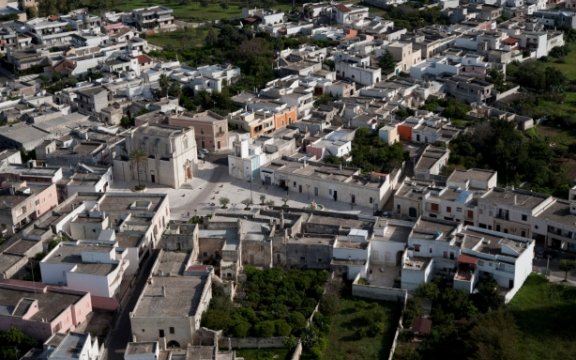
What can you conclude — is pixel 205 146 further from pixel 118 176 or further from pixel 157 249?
pixel 157 249

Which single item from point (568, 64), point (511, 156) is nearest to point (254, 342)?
point (511, 156)

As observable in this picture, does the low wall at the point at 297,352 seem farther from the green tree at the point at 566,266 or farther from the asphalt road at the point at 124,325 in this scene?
the green tree at the point at 566,266

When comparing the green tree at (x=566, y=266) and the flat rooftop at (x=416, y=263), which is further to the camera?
the green tree at (x=566, y=266)

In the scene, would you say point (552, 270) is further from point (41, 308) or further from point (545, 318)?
point (41, 308)

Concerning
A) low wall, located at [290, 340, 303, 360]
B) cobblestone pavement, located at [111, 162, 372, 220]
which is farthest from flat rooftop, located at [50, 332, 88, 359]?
cobblestone pavement, located at [111, 162, 372, 220]

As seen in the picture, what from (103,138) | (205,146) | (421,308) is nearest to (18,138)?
(103,138)

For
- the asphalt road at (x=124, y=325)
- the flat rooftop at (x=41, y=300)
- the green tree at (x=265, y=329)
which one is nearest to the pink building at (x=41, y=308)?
the flat rooftop at (x=41, y=300)
